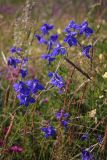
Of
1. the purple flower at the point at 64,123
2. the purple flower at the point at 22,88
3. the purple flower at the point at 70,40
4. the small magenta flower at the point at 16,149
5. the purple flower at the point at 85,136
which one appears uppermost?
the purple flower at the point at 70,40

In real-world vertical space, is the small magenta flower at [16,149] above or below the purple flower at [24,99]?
below

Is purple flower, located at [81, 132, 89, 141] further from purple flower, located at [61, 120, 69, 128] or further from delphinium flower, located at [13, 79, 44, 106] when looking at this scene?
delphinium flower, located at [13, 79, 44, 106]

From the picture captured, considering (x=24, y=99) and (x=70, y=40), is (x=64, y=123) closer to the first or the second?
(x=24, y=99)

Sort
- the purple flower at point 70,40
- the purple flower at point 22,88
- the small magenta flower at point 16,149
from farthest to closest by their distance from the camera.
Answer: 1. the small magenta flower at point 16,149
2. the purple flower at point 70,40
3. the purple flower at point 22,88

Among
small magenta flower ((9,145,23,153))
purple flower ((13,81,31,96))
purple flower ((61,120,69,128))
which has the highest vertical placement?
purple flower ((13,81,31,96))

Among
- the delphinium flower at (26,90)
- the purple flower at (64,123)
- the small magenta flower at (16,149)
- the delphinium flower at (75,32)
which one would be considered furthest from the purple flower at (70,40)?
the small magenta flower at (16,149)

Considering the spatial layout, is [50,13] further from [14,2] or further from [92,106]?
[92,106]

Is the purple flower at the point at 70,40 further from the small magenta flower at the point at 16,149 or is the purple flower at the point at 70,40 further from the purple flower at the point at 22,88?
the small magenta flower at the point at 16,149

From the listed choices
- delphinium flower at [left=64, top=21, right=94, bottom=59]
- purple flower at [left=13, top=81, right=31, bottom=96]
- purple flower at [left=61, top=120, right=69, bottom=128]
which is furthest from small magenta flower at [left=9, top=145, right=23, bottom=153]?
delphinium flower at [left=64, top=21, right=94, bottom=59]

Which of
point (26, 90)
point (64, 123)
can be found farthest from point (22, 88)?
point (64, 123)

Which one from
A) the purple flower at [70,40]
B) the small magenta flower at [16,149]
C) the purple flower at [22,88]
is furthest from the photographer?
the small magenta flower at [16,149]

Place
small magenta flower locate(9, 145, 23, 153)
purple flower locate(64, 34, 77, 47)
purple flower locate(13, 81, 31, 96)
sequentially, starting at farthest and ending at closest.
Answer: small magenta flower locate(9, 145, 23, 153), purple flower locate(64, 34, 77, 47), purple flower locate(13, 81, 31, 96)

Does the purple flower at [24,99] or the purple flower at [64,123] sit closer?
the purple flower at [24,99]
